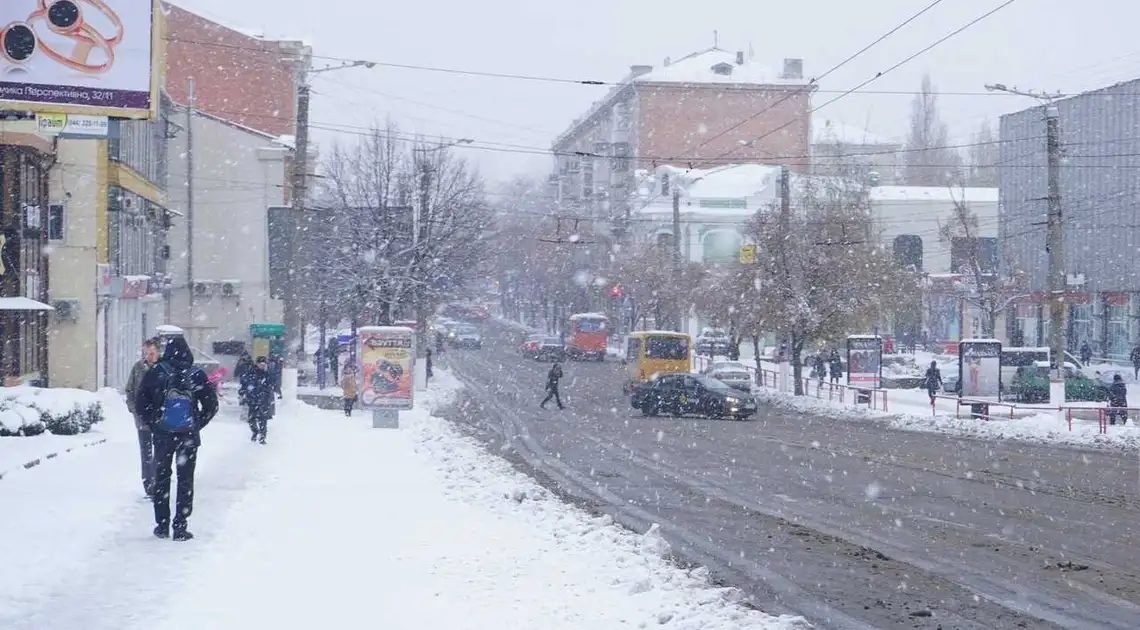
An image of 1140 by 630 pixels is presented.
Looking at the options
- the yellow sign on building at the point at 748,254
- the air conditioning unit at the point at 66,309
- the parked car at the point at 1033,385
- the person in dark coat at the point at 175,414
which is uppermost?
the yellow sign on building at the point at 748,254

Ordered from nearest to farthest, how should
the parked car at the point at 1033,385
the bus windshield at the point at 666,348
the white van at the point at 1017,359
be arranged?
the white van at the point at 1017,359 → the parked car at the point at 1033,385 → the bus windshield at the point at 666,348

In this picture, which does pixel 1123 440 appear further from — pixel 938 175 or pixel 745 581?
pixel 938 175

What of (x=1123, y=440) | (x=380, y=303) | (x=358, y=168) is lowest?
(x=1123, y=440)

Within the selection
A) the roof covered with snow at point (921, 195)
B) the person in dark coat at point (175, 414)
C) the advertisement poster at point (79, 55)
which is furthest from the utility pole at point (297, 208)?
the roof covered with snow at point (921, 195)

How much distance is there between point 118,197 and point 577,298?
196 feet

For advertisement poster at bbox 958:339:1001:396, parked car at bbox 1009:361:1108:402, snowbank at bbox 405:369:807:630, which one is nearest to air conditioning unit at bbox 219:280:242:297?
advertisement poster at bbox 958:339:1001:396

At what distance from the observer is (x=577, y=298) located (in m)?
91.8

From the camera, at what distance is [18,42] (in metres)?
18.3

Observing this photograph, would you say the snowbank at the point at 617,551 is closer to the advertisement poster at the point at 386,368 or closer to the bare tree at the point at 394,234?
the advertisement poster at the point at 386,368

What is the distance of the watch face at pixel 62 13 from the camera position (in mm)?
18531

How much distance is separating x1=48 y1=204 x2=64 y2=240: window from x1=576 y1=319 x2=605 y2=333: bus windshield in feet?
169

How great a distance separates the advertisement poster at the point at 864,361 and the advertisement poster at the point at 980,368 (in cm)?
637

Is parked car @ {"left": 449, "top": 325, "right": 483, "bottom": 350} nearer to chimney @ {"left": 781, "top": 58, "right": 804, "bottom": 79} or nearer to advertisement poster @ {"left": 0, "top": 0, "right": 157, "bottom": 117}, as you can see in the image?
chimney @ {"left": 781, "top": 58, "right": 804, "bottom": 79}

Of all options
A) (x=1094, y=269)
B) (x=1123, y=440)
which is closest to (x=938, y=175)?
(x=1094, y=269)
